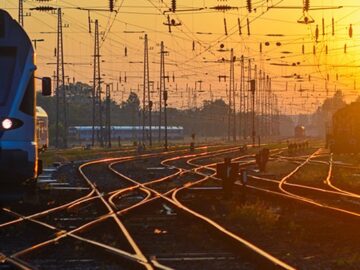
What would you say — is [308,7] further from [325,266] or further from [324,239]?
[325,266]

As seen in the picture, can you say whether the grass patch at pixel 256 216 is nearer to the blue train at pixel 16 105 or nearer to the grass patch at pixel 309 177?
the blue train at pixel 16 105

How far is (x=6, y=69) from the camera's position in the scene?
1402cm

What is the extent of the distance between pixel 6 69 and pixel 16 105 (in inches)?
29.5

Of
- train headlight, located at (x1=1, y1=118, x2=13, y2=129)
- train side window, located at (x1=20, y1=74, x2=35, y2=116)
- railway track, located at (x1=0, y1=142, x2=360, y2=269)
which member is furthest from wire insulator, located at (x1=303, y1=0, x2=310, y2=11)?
train headlight, located at (x1=1, y1=118, x2=13, y2=129)

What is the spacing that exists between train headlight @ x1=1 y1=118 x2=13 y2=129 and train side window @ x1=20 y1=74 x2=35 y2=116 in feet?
1.32

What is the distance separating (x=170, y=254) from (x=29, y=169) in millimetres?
4475

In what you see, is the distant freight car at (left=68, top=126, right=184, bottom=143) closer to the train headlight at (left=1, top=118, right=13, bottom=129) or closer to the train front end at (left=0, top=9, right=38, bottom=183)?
the train front end at (left=0, top=9, right=38, bottom=183)

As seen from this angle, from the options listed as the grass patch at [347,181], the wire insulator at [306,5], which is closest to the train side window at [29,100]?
the grass patch at [347,181]

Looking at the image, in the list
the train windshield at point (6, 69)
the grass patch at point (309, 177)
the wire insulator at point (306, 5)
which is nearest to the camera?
the train windshield at point (6, 69)

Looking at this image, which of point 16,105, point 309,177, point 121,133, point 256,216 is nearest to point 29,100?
point 16,105

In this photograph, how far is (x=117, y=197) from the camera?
20297 mm

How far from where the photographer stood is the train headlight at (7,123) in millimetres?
13594

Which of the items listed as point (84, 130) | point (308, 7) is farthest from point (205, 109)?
point (308, 7)

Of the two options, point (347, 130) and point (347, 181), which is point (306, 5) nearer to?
point (347, 181)
